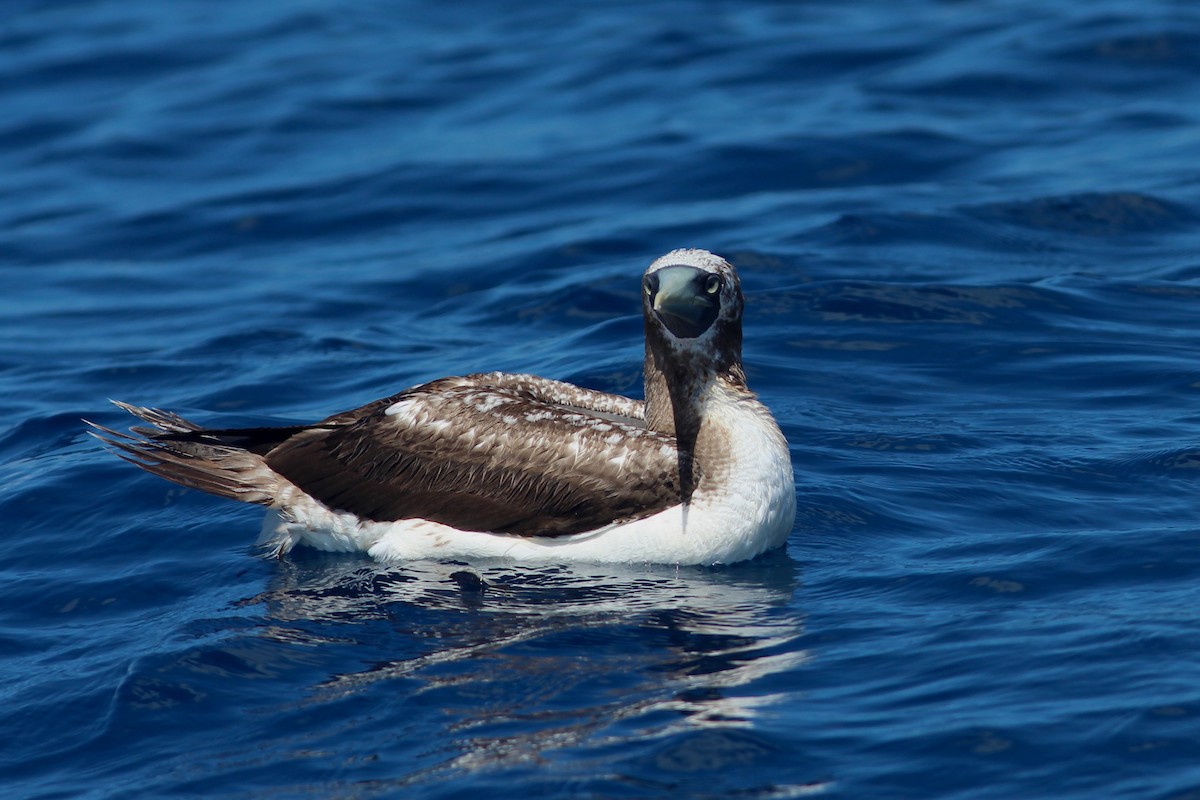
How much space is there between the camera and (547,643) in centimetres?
800

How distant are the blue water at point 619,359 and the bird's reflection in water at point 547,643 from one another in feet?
0.10

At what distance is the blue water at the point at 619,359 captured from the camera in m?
7.10

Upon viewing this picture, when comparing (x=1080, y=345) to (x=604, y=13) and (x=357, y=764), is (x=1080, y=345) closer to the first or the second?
(x=357, y=764)

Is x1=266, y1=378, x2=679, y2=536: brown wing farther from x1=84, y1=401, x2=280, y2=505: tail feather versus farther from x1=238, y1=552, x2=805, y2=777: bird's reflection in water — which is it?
x1=238, y1=552, x2=805, y2=777: bird's reflection in water

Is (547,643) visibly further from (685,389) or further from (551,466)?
(685,389)

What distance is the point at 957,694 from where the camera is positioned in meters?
7.14

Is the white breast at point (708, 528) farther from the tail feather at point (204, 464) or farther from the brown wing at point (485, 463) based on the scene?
the tail feather at point (204, 464)

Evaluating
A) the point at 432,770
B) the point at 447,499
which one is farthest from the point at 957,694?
the point at 447,499

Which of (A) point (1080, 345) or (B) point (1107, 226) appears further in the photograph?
(B) point (1107, 226)

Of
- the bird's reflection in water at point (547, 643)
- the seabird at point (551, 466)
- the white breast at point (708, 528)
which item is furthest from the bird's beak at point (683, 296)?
the bird's reflection in water at point (547, 643)

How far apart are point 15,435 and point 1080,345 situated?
8400mm

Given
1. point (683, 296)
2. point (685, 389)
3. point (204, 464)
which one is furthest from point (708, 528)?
point (204, 464)

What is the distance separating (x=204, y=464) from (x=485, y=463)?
1870 millimetres

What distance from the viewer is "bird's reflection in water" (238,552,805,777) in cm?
710
